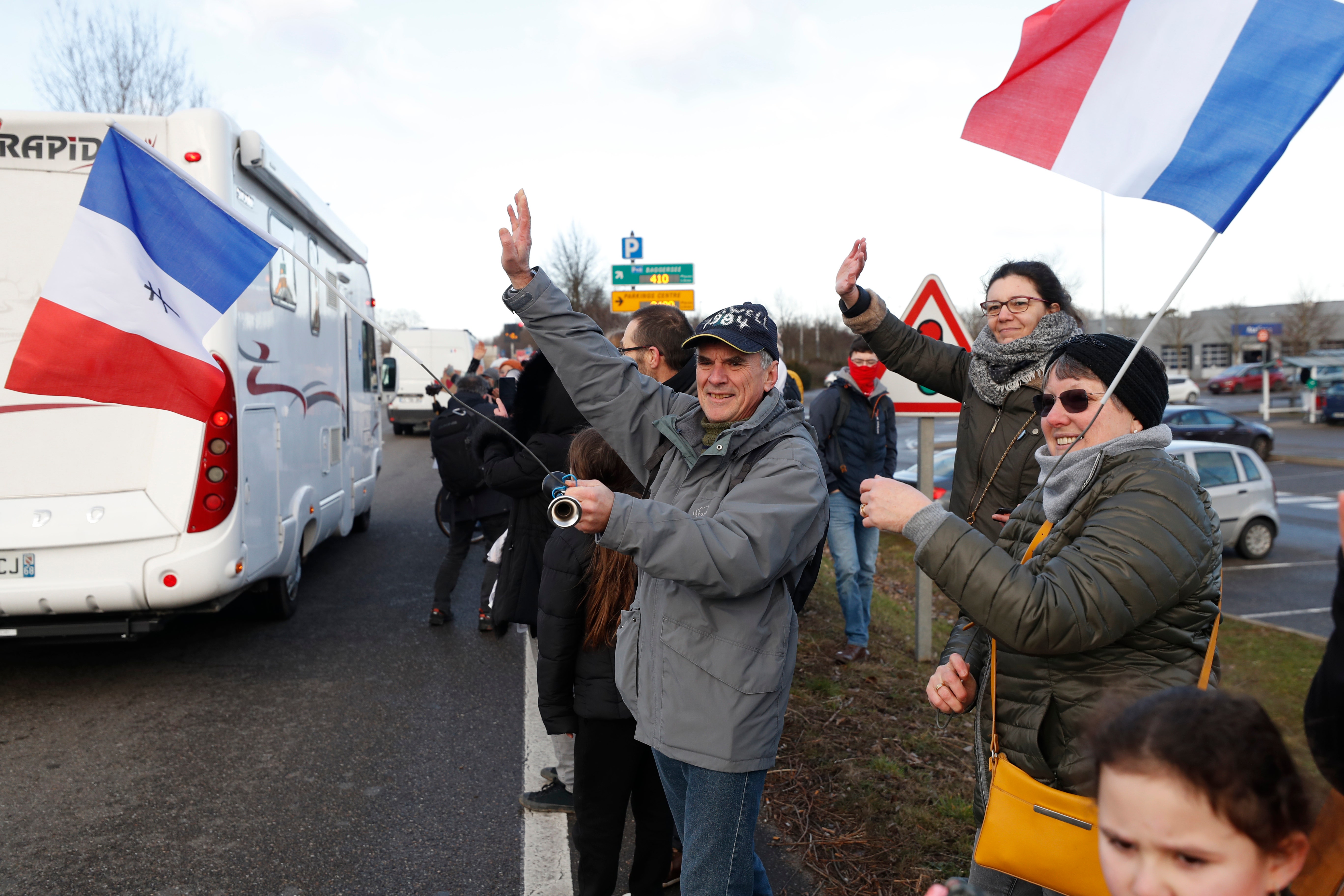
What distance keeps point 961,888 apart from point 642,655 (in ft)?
4.08

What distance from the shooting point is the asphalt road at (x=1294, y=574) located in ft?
29.9

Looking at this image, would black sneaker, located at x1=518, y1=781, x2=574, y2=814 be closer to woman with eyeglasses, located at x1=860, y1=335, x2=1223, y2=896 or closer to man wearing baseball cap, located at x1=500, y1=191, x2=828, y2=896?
man wearing baseball cap, located at x1=500, y1=191, x2=828, y2=896

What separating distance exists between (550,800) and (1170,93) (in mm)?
3590

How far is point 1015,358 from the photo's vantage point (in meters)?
2.99

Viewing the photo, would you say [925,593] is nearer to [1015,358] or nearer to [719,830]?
[1015,358]

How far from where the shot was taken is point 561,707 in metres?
3.14

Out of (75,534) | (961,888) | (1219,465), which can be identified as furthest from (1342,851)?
(1219,465)

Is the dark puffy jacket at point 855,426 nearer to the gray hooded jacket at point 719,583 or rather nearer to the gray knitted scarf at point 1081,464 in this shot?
the gray hooded jacket at point 719,583

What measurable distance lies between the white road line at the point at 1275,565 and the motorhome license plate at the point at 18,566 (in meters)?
12.5

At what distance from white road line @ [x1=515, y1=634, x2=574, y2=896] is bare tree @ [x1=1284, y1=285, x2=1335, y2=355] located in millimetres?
58229

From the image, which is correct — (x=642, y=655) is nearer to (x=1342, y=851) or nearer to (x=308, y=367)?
(x=1342, y=851)

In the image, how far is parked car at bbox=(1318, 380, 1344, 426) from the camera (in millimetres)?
33094

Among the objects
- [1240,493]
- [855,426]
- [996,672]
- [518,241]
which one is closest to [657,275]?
[1240,493]

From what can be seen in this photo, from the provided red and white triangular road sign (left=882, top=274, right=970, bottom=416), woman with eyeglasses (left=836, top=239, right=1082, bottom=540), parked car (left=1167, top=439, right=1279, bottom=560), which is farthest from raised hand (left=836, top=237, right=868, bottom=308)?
parked car (left=1167, top=439, right=1279, bottom=560)
